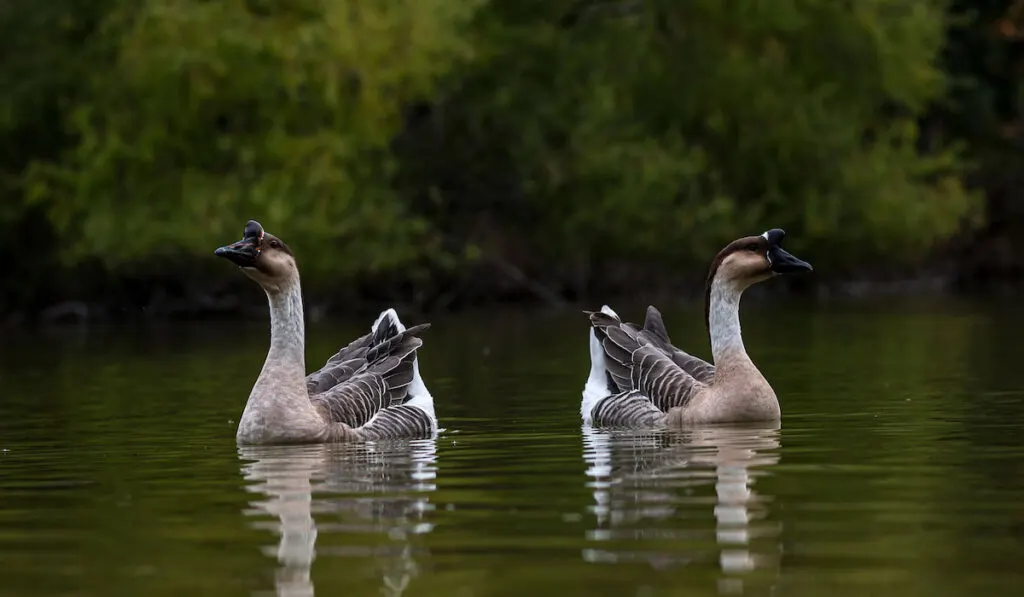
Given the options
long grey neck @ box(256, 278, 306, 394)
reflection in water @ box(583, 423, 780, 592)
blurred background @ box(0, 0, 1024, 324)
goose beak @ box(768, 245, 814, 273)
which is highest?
blurred background @ box(0, 0, 1024, 324)

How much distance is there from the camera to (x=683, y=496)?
1173 centimetres

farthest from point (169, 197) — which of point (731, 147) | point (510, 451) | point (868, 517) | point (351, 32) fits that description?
point (868, 517)

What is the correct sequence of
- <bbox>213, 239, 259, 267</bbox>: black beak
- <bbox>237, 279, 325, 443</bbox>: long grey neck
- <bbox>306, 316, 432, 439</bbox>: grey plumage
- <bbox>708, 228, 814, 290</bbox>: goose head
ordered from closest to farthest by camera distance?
<bbox>213, 239, 259, 267</bbox>: black beak → <bbox>237, 279, 325, 443</bbox>: long grey neck → <bbox>306, 316, 432, 439</bbox>: grey plumage → <bbox>708, 228, 814, 290</bbox>: goose head

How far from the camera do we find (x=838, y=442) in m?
15.1

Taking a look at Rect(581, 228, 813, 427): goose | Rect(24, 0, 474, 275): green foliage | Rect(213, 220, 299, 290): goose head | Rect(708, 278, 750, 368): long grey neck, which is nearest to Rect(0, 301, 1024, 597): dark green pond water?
Rect(581, 228, 813, 427): goose

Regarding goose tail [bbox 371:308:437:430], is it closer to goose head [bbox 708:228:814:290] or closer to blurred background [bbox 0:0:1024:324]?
goose head [bbox 708:228:814:290]

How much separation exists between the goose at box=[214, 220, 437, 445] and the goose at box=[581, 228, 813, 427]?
5.79ft

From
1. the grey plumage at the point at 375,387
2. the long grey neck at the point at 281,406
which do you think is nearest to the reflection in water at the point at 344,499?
the long grey neck at the point at 281,406

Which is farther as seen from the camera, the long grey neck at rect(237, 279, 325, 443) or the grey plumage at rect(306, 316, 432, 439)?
the grey plumage at rect(306, 316, 432, 439)

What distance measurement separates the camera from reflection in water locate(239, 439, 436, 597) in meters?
9.56

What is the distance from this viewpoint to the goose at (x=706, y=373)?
16.5 meters

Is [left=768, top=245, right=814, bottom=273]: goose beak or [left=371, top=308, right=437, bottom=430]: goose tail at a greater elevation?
[left=768, top=245, right=814, bottom=273]: goose beak

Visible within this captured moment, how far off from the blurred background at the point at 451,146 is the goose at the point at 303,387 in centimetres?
2505

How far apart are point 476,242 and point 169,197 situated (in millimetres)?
8361
